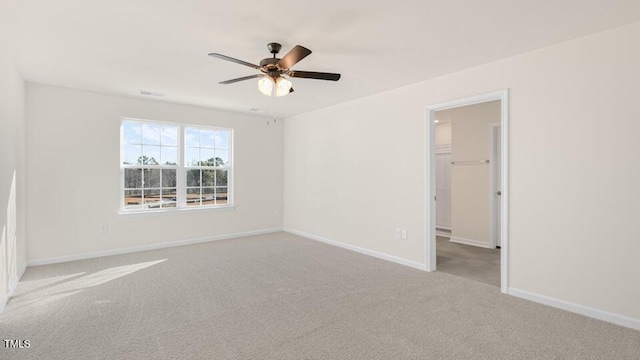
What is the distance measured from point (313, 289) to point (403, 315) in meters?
1.03

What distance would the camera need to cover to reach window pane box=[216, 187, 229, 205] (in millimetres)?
6211

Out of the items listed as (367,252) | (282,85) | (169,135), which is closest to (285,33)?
(282,85)

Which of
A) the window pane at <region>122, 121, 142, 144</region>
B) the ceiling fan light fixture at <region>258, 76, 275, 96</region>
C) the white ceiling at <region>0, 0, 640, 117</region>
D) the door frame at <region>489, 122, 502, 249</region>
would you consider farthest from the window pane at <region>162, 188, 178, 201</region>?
the door frame at <region>489, 122, 502, 249</region>

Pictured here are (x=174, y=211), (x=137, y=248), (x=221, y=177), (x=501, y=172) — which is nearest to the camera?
(x=501, y=172)

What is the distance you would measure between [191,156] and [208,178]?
51 centimetres

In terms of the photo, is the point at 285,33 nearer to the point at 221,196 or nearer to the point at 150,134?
the point at 150,134

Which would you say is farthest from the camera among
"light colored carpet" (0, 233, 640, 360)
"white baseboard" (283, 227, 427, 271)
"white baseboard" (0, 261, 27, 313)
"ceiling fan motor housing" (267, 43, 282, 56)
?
"white baseboard" (283, 227, 427, 271)

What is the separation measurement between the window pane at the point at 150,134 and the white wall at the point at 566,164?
397cm

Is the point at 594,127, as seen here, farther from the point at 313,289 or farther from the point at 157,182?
the point at 157,182

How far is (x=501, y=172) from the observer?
11.6ft

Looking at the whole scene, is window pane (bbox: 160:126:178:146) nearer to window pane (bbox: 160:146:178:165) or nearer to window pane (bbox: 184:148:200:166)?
window pane (bbox: 160:146:178:165)

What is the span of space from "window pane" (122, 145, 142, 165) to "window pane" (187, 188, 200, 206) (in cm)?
101

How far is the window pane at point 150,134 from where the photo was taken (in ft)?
17.6

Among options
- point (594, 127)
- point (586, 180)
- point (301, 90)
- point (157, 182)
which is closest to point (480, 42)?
point (594, 127)
